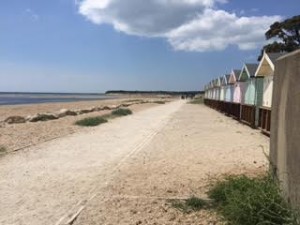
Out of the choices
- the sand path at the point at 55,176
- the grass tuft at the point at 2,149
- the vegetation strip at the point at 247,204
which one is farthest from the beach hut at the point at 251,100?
the vegetation strip at the point at 247,204

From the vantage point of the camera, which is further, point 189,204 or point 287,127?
point 189,204

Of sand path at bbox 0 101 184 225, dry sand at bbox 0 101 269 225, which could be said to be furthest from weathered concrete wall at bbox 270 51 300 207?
sand path at bbox 0 101 184 225

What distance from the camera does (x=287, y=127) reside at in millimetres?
5797

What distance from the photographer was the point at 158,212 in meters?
6.34

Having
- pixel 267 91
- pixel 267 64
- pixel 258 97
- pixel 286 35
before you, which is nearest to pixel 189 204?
pixel 267 91

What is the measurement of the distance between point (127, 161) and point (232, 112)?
20.7 meters

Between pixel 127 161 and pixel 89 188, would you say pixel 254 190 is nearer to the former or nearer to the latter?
pixel 89 188

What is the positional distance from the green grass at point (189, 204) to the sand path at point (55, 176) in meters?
1.32

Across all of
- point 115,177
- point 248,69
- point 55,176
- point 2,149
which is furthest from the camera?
point 248,69

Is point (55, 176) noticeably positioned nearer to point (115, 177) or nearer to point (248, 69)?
point (115, 177)

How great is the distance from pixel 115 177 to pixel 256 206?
149 inches

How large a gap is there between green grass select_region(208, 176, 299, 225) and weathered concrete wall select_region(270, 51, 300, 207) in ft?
0.45

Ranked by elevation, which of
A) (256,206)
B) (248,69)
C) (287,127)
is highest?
(248,69)

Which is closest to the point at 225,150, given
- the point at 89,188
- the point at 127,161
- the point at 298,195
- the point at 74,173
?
the point at 127,161
